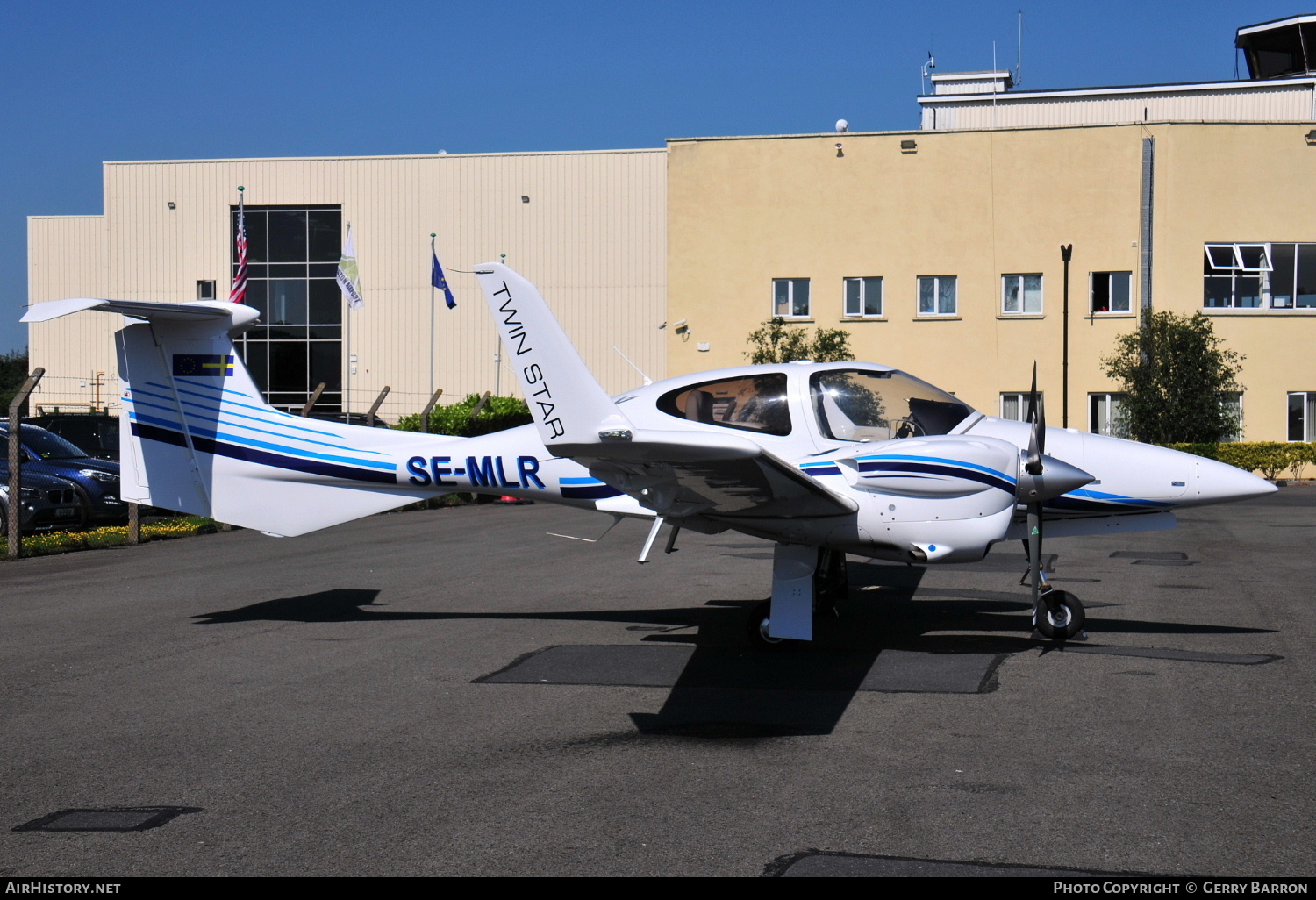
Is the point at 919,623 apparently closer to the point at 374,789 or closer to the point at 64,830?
the point at 374,789

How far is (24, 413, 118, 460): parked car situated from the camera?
72.5ft

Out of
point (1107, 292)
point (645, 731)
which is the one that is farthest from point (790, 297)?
point (645, 731)

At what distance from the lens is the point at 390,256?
41812 mm

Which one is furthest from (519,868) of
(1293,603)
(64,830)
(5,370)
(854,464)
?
(5,370)

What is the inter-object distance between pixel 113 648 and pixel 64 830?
4.43 meters

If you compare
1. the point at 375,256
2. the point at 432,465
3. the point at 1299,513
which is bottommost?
the point at 1299,513

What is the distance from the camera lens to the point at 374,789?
543 cm

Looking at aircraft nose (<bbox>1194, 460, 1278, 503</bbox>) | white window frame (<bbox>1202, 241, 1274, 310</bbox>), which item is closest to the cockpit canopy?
aircraft nose (<bbox>1194, 460, 1278, 503</bbox>)

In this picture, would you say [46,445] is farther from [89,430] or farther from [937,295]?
[937,295]

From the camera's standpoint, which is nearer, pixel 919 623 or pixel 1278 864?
pixel 1278 864

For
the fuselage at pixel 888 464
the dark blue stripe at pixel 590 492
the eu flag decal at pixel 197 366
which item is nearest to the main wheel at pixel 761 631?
the fuselage at pixel 888 464

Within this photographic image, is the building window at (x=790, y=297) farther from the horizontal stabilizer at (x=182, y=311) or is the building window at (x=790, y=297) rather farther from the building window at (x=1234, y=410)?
the horizontal stabilizer at (x=182, y=311)

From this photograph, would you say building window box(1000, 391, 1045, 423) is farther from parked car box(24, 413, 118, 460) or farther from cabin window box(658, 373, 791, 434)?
cabin window box(658, 373, 791, 434)

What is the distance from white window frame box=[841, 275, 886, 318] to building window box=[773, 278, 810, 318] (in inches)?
49.0
